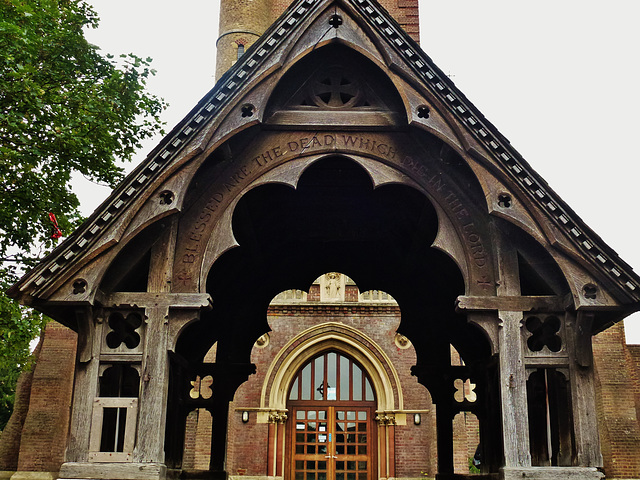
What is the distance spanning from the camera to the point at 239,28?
104 ft

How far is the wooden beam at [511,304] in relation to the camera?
277 inches

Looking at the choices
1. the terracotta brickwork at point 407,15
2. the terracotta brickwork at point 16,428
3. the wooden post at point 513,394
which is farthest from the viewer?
the terracotta brickwork at point 16,428

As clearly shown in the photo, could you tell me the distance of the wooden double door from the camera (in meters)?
26.1

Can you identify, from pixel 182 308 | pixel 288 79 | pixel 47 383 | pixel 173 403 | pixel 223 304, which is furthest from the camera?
pixel 47 383

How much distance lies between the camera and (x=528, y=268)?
741 centimetres

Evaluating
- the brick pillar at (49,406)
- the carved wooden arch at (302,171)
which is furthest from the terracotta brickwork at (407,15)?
the carved wooden arch at (302,171)

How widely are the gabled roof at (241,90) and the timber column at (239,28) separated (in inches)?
973

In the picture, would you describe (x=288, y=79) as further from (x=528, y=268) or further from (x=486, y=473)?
(x=486, y=473)

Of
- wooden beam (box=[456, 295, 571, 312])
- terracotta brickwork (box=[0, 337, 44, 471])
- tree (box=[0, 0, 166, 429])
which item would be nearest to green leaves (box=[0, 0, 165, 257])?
tree (box=[0, 0, 166, 429])

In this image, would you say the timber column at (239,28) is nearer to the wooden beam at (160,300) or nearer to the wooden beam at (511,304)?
the wooden beam at (160,300)

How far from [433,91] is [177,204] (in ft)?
9.14

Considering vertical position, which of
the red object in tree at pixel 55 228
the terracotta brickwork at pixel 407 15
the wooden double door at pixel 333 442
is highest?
the terracotta brickwork at pixel 407 15

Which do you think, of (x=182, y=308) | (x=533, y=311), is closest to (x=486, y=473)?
(x=533, y=311)

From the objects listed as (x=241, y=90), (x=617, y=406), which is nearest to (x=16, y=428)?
(x=617, y=406)
